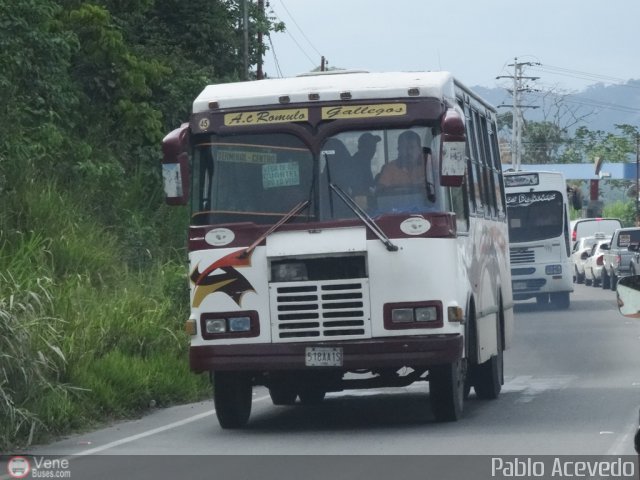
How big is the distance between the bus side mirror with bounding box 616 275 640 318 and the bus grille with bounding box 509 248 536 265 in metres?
30.3

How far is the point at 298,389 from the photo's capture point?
15.1m

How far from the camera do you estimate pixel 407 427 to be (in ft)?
44.0

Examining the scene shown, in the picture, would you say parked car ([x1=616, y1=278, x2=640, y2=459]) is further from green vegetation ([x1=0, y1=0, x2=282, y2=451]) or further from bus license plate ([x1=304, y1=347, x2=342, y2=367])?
green vegetation ([x1=0, y1=0, x2=282, y2=451])

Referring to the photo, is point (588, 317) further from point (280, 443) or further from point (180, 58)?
point (280, 443)

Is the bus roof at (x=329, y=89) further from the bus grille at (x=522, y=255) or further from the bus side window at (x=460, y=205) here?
the bus grille at (x=522, y=255)

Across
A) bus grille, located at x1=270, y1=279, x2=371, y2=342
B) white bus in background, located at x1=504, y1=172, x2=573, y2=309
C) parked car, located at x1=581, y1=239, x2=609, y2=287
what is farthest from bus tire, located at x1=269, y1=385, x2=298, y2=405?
parked car, located at x1=581, y1=239, x2=609, y2=287

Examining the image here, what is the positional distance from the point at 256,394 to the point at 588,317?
17304mm

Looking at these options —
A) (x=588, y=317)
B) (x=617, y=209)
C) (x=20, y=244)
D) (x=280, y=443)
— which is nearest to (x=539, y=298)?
(x=588, y=317)

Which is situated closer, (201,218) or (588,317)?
(201,218)

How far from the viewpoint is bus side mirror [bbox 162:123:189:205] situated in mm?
13328

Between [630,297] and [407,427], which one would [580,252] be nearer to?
[407,427]

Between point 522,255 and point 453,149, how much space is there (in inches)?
959

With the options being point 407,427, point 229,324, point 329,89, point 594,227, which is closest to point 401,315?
point 407,427

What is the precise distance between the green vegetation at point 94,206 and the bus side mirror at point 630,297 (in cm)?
704
